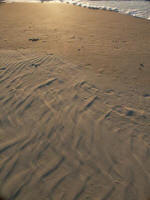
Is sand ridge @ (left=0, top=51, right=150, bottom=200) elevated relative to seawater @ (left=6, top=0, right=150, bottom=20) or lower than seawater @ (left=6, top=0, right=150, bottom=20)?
lower

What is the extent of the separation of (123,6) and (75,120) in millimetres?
10514

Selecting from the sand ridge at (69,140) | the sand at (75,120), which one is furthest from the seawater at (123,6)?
the sand ridge at (69,140)

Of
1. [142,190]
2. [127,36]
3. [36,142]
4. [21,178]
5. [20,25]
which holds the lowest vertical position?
[142,190]

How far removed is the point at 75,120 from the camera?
10.0 feet

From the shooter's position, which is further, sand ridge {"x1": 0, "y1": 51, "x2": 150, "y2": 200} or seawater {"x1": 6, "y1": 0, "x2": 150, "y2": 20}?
seawater {"x1": 6, "y1": 0, "x2": 150, "y2": 20}

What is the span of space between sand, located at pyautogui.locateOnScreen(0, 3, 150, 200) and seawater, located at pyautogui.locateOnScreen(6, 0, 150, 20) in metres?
4.47

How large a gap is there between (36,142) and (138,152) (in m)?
1.70

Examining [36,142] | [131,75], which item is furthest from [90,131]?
[131,75]

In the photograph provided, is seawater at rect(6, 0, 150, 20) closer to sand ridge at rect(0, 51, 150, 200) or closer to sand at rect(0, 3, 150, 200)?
sand at rect(0, 3, 150, 200)

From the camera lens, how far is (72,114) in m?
3.16

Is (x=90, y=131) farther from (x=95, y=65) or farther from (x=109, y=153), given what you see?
(x=95, y=65)

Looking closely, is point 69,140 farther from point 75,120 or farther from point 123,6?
point 123,6

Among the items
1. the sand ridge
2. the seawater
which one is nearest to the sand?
the sand ridge

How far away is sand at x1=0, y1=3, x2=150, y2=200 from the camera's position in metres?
2.26
